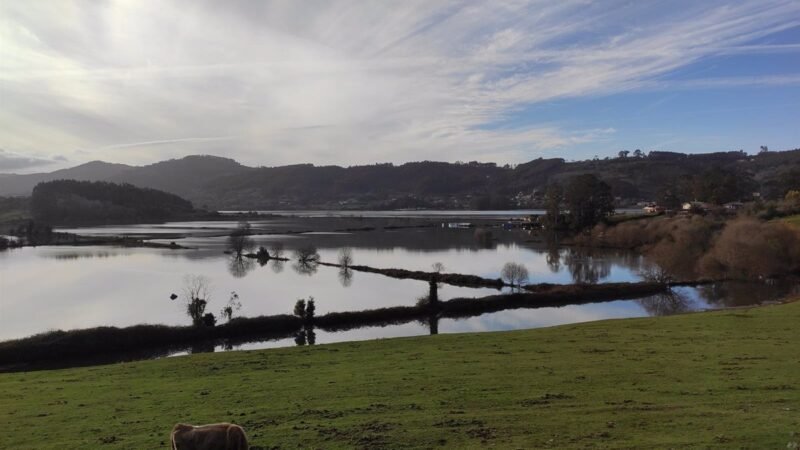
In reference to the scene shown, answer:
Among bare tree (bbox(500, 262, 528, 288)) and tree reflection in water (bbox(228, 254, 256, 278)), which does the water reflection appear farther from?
bare tree (bbox(500, 262, 528, 288))

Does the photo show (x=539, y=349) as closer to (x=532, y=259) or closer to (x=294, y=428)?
(x=294, y=428)

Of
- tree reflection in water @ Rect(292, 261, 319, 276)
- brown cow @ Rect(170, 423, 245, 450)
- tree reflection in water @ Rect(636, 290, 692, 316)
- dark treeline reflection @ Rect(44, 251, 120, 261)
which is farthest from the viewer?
dark treeline reflection @ Rect(44, 251, 120, 261)

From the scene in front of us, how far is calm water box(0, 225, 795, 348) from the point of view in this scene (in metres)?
41.0

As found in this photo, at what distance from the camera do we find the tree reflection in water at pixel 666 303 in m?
42.7

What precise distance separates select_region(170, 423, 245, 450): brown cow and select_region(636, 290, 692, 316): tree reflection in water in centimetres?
3968

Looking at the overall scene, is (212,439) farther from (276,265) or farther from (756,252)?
(276,265)

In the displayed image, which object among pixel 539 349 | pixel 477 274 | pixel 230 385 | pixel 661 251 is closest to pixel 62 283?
pixel 477 274

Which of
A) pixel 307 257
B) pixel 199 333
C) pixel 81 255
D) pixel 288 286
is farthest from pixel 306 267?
pixel 81 255

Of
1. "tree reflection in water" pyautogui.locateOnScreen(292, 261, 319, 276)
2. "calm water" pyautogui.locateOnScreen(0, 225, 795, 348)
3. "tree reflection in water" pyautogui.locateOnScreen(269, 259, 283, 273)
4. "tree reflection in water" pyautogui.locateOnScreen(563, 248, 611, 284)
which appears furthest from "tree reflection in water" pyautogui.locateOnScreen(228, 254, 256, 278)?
"tree reflection in water" pyautogui.locateOnScreen(563, 248, 611, 284)

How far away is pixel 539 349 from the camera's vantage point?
2061 cm

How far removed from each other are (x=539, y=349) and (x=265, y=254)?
6666 cm

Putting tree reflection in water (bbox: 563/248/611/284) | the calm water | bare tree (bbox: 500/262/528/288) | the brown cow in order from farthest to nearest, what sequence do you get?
tree reflection in water (bbox: 563/248/611/284) < bare tree (bbox: 500/262/528/288) < the calm water < the brown cow

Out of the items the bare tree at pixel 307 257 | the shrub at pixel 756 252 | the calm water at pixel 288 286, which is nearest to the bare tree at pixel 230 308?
the calm water at pixel 288 286

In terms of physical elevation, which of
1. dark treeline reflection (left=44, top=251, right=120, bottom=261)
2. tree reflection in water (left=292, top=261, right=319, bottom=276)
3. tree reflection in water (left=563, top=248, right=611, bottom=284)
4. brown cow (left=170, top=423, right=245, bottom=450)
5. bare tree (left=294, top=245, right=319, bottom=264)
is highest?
brown cow (left=170, top=423, right=245, bottom=450)
